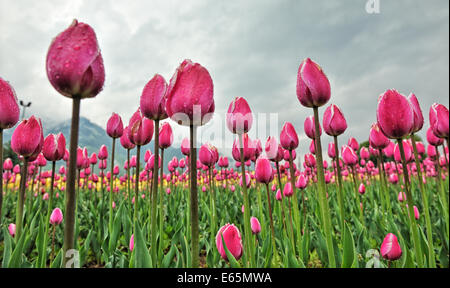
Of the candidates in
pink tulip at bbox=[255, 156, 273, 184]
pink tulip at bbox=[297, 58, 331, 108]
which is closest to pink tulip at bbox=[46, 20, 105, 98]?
pink tulip at bbox=[297, 58, 331, 108]

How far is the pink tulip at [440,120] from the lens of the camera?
2.20m

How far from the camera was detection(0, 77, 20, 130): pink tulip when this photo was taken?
1.20 meters

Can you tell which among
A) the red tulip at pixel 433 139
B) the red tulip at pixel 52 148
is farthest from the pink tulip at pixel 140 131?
the red tulip at pixel 433 139

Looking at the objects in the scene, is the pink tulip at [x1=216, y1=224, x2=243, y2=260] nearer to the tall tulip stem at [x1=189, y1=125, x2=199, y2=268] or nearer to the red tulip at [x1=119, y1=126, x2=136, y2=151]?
the tall tulip stem at [x1=189, y1=125, x2=199, y2=268]

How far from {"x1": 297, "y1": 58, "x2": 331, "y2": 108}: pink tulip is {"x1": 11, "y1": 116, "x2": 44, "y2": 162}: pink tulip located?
1526 millimetres

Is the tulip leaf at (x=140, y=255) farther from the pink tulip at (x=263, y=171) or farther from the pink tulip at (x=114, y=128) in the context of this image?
the pink tulip at (x=114, y=128)

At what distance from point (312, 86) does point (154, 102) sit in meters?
0.88

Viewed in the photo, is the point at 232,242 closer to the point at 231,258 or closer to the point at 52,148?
the point at 231,258

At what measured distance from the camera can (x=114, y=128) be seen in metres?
2.77

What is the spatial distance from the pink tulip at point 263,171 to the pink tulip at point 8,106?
1745 millimetres
